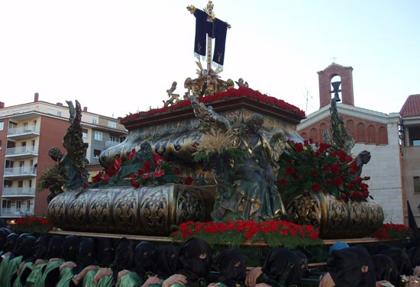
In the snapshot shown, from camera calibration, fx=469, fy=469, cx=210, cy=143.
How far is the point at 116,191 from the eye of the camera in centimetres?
873

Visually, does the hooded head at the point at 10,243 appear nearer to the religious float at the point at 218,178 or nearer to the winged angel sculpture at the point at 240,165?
the religious float at the point at 218,178

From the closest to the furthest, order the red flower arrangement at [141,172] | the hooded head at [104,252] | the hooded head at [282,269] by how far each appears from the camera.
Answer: the hooded head at [282,269], the hooded head at [104,252], the red flower arrangement at [141,172]

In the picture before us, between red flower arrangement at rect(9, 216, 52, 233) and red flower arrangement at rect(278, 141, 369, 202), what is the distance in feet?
18.7

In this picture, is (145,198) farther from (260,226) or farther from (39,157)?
(39,157)

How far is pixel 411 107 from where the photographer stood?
36.4 metres

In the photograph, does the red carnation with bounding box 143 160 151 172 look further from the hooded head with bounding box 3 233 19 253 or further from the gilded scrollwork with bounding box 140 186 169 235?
the hooded head with bounding box 3 233 19 253

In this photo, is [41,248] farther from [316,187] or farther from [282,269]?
[316,187]

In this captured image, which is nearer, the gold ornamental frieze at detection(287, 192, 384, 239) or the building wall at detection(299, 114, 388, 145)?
the gold ornamental frieze at detection(287, 192, 384, 239)

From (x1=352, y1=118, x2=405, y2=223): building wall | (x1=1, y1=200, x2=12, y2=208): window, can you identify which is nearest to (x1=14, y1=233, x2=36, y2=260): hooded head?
(x1=352, y1=118, x2=405, y2=223): building wall

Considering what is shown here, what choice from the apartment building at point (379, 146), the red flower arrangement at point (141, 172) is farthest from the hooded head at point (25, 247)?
the apartment building at point (379, 146)

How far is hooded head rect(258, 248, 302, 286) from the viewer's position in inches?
205

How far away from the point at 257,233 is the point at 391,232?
16.8 ft

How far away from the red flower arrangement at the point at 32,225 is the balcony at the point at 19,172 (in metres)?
42.4

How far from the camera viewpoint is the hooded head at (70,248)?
7719mm
